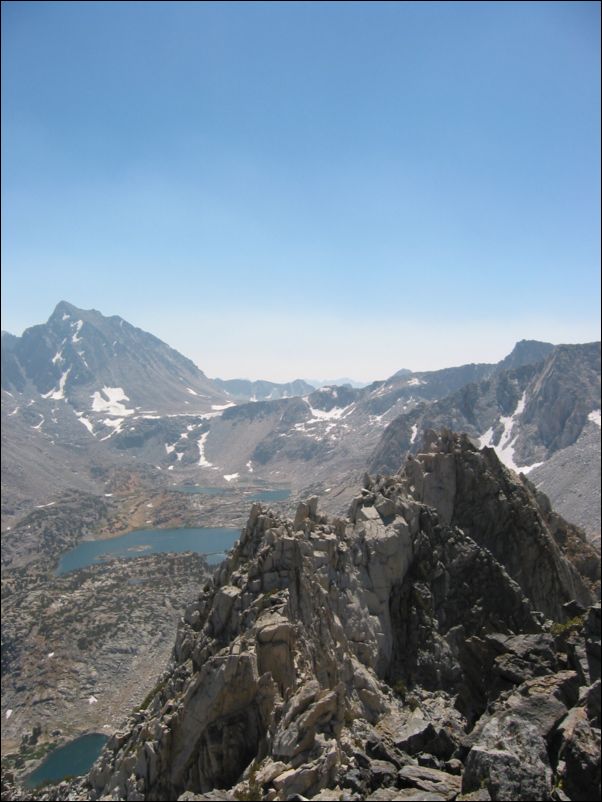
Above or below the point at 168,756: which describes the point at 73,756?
below

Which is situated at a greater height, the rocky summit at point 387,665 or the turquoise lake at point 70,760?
the rocky summit at point 387,665

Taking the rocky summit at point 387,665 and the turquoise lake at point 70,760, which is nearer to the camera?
the rocky summit at point 387,665

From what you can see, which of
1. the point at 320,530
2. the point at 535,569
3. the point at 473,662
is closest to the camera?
the point at 473,662

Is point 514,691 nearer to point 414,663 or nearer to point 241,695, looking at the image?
point 241,695

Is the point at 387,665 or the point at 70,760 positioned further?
the point at 70,760

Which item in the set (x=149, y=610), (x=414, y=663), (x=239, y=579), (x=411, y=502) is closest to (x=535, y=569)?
(x=411, y=502)
